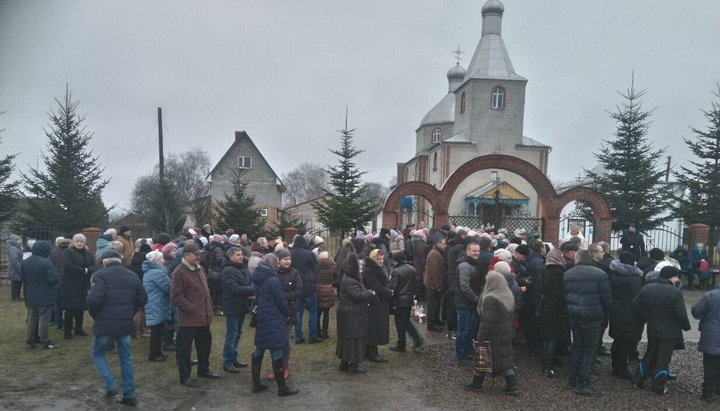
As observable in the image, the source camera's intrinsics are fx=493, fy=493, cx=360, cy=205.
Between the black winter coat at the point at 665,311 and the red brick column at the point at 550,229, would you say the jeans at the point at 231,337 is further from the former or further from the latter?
the red brick column at the point at 550,229

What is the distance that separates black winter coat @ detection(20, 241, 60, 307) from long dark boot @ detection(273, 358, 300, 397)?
4497 millimetres

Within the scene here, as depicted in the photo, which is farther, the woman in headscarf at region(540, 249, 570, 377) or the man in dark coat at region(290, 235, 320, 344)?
the man in dark coat at region(290, 235, 320, 344)

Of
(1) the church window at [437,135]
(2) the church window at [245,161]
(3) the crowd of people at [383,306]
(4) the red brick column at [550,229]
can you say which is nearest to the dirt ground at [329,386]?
(3) the crowd of people at [383,306]

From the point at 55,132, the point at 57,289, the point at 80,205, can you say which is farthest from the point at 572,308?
the point at 55,132

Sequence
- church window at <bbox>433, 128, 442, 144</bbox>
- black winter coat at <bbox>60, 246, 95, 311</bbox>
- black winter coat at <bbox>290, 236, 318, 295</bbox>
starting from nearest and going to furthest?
black winter coat at <bbox>60, 246, 95, 311</bbox> → black winter coat at <bbox>290, 236, 318, 295</bbox> → church window at <bbox>433, 128, 442, 144</bbox>

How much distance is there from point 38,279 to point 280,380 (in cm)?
473

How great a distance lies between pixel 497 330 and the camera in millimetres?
6418

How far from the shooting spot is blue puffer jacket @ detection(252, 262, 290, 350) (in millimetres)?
6168

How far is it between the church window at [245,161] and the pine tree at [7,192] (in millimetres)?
23558

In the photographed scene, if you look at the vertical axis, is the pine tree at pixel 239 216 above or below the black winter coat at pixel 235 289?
above

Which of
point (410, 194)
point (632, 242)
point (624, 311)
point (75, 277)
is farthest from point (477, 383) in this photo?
point (410, 194)

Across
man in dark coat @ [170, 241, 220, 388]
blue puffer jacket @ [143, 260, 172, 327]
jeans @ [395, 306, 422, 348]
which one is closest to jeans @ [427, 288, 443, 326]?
jeans @ [395, 306, 422, 348]

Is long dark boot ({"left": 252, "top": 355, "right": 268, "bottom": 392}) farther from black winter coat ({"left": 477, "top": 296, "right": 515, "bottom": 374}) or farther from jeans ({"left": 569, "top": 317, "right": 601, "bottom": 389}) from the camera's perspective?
jeans ({"left": 569, "top": 317, "right": 601, "bottom": 389})

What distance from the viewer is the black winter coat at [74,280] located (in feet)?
28.6
